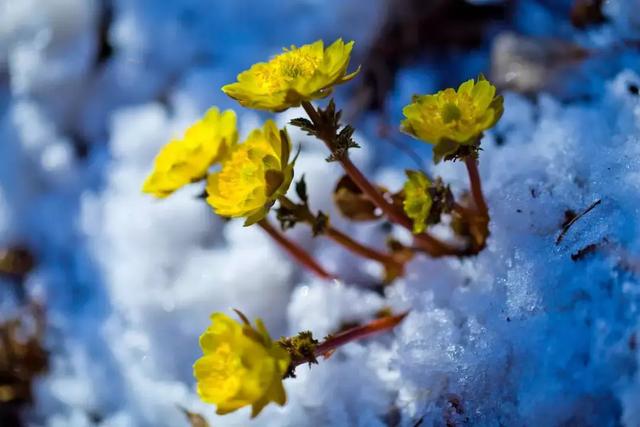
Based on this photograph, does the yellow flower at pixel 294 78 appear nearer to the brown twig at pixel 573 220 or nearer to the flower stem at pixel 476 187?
the flower stem at pixel 476 187

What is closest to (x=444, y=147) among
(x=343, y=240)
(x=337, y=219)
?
(x=343, y=240)

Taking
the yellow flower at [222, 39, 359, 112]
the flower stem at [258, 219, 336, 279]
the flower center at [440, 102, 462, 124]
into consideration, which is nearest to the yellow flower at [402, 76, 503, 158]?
the flower center at [440, 102, 462, 124]

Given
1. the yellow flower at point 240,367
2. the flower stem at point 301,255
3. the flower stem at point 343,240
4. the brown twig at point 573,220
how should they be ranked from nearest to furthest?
the yellow flower at point 240,367 < the brown twig at point 573,220 < the flower stem at point 343,240 < the flower stem at point 301,255

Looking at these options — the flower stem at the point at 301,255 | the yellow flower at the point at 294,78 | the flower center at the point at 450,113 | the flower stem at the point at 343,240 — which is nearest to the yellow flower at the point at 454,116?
the flower center at the point at 450,113

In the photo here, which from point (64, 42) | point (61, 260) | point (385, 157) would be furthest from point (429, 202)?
point (64, 42)

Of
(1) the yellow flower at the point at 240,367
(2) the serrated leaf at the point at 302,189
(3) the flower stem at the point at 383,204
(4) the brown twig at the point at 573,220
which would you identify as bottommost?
(4) the brown twig at the point at 573,220

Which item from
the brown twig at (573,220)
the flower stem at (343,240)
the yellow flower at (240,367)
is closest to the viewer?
the yellow flower at (240,367)

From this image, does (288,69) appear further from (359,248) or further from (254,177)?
(359,248)
